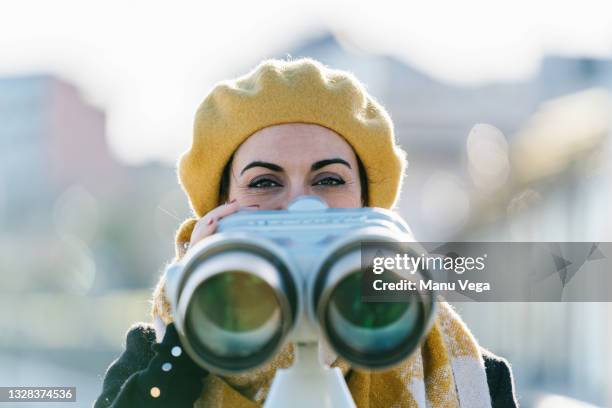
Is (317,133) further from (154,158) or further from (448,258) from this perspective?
(154,158)

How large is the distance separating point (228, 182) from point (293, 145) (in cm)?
20

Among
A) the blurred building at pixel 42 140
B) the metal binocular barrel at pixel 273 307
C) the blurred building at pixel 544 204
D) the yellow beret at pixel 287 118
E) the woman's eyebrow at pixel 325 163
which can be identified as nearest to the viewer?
the metal binocular barrel at pixel 273 307

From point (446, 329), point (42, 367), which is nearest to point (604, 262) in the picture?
point (446, 329)

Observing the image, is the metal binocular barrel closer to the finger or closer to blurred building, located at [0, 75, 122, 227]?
the finger

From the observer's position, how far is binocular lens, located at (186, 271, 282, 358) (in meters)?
1.11

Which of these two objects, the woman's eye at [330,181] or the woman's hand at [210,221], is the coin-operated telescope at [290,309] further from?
the woman's eye at [330,181]

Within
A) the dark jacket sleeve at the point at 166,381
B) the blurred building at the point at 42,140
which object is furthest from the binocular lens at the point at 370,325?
the blurred building at the point at 42,140

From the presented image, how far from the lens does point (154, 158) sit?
2870 cm

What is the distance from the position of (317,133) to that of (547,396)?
26.1 feet

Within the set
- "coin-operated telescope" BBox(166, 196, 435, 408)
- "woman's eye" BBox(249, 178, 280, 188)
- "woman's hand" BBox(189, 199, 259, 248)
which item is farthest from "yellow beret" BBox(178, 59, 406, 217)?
"coin-operated telescope" BBox(166, 196, 435, 408)

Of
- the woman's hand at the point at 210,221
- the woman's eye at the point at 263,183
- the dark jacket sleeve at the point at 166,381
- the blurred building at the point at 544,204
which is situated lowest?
the dark jacket sleeve at the point at 166,381

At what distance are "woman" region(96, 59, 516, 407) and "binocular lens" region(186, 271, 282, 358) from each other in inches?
16.4

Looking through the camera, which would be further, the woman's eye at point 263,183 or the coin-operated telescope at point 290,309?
the woman's eye at point 263,183

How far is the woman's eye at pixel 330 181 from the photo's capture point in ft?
5.65
